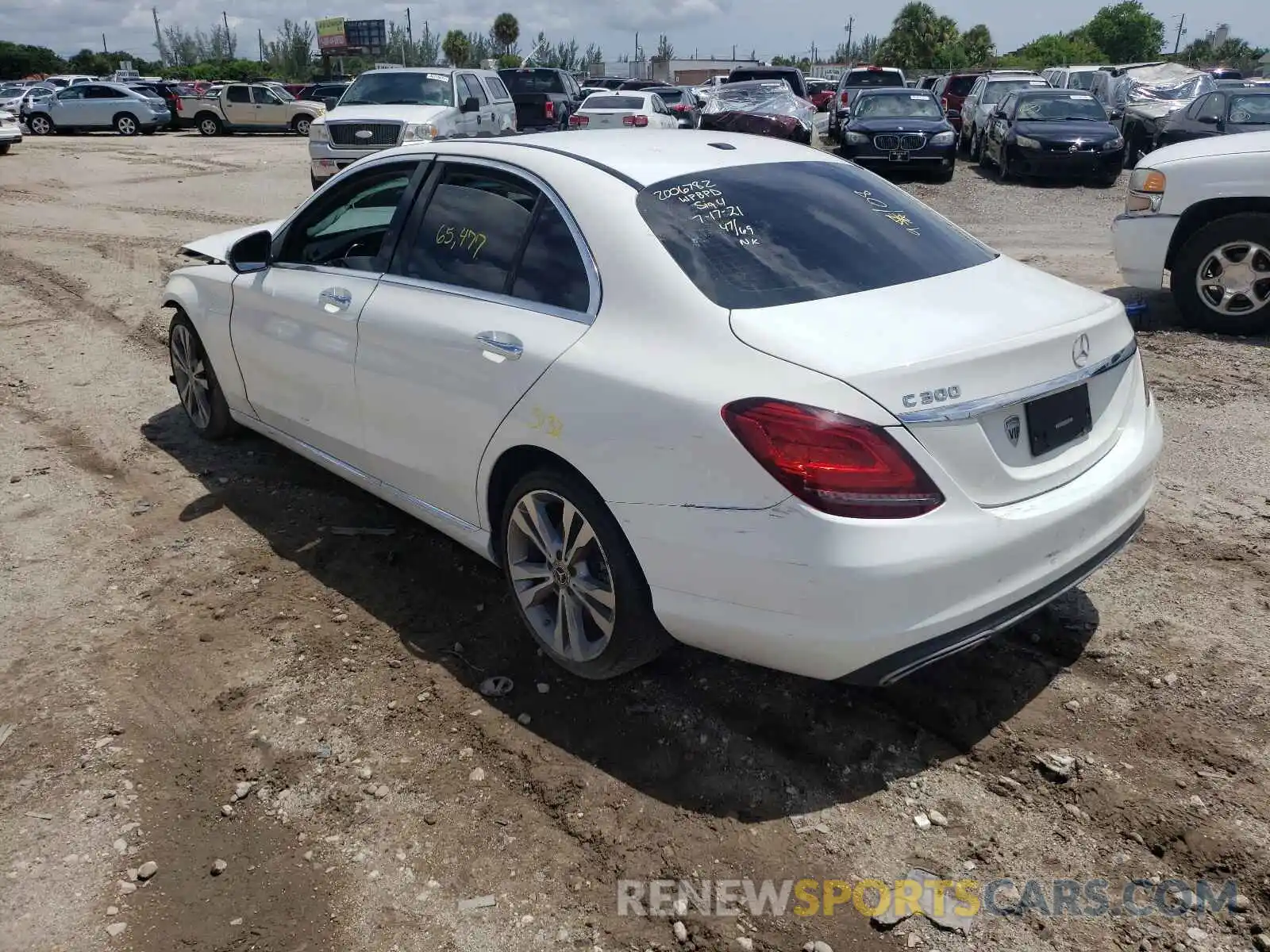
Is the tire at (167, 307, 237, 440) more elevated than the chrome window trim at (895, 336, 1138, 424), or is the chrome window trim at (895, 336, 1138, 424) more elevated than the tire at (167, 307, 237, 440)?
the chrome window trim at (895, 336, 1138, 424)

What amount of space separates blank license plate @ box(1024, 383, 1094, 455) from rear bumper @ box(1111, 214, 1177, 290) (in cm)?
511

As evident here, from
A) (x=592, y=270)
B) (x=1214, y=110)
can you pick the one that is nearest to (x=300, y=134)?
(x=1214, y=110)

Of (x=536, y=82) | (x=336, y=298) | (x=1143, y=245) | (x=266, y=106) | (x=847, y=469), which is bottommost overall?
(x=1143, y=245)

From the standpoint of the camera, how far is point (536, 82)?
28.0 m

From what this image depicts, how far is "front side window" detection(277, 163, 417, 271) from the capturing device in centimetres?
421

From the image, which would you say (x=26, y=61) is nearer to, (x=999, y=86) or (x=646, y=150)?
(x=999, y=86)

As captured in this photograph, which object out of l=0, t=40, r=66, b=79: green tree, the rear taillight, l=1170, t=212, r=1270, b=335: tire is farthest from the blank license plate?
l=0, t=40, r=66, b=79: green tree

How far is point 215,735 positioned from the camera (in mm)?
3318

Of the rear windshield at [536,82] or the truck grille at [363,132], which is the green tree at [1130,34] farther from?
the truck grille at [363,132]

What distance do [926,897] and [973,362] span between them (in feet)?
4.54

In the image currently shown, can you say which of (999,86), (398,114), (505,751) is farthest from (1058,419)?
(999,86)

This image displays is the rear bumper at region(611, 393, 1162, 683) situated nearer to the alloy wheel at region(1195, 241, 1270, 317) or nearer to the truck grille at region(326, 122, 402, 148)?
the alloy wheel at region(1195, 241, 1270, 317)

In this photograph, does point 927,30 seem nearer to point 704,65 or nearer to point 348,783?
point 704,65

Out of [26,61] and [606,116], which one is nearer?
[606,116]
